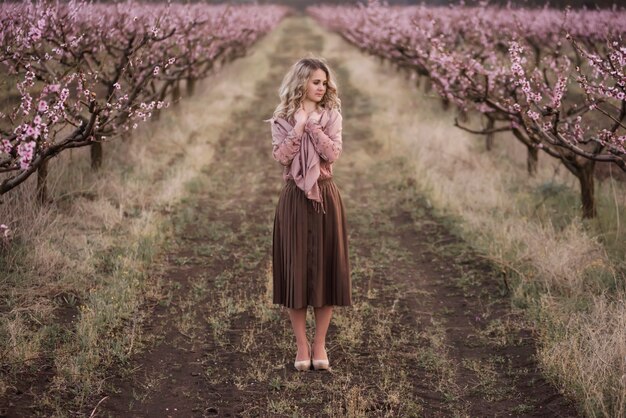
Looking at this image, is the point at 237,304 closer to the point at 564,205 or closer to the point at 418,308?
the point at 418,308

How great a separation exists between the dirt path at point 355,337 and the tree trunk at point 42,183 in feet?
5.20

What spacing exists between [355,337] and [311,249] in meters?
1.11

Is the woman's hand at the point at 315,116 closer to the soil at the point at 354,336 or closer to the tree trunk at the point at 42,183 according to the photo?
the soil at the point at 354,336

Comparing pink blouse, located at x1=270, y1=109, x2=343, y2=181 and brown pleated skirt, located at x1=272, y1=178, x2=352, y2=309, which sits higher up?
pink blouse, located at x1=270, y1=109, x2=343, y2=181

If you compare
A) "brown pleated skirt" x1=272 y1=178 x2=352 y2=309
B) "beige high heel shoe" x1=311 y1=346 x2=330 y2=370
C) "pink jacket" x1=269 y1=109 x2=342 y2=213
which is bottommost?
"beige high heel shoe" x1=311 y1=346 x2=330 y2=370

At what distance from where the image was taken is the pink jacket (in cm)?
457

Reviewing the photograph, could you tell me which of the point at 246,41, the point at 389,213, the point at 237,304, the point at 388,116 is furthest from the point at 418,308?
the point at 246,41

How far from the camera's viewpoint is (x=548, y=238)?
23.5 feet

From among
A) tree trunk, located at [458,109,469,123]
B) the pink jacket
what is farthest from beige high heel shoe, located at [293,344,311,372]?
tree trunk, located at [458,109,469,123]

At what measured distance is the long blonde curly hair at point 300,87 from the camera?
4.61 m

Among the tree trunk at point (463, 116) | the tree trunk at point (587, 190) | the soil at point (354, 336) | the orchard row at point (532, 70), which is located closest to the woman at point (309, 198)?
the soil at point (354, 336)

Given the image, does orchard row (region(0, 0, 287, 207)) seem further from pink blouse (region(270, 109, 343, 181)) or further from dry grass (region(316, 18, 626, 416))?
dry grass (region(316, 18, 626, 416))

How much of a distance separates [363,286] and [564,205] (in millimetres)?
3360

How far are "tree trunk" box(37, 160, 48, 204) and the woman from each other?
3.91 metres
